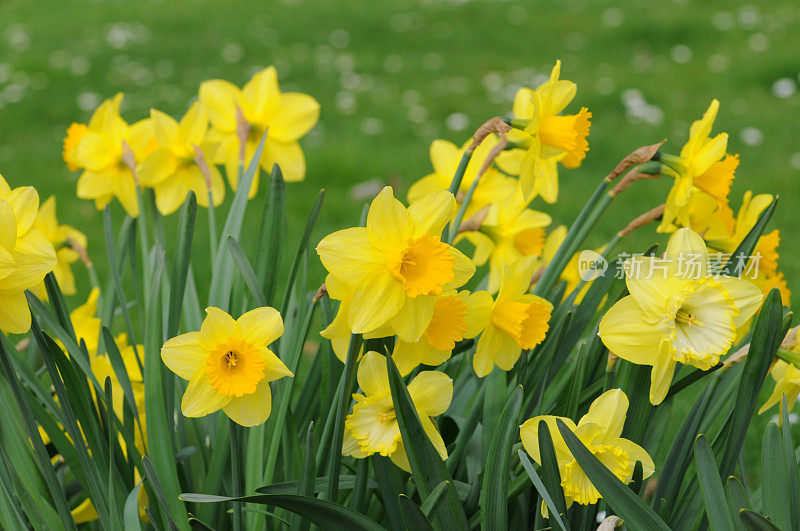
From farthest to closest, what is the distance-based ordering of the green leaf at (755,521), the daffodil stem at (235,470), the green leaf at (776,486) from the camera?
the daffodil stem at (235,470) → the green leaf at (776,486) → the green leaf at (755,521)

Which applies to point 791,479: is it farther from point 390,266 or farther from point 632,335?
point 390,266

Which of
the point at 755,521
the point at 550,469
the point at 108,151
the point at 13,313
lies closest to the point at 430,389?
the point at 550,469

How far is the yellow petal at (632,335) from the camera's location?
875mm

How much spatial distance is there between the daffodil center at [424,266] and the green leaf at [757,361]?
354mm

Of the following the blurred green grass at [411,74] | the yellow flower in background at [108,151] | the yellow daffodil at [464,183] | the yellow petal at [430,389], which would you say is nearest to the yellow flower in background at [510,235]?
the yellow daffodil at [464,183]

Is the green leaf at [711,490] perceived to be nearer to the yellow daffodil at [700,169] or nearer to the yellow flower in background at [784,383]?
the yellow flower in background at [784,383]

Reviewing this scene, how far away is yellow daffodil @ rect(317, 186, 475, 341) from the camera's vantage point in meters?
0.80

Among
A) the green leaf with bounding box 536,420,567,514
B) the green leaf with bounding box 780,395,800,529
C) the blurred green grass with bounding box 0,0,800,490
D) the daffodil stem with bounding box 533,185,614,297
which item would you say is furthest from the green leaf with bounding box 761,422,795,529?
the blurred green grass with bounding box 0,0,800,490

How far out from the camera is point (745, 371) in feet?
2.96

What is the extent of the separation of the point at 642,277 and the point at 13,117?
15.7 feet

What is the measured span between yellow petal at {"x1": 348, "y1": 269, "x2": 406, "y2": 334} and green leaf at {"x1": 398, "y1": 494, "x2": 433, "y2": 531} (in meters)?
0.19

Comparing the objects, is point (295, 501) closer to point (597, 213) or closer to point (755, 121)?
point (597, 213)

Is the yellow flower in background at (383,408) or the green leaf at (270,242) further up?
the green leaf at (270,242)

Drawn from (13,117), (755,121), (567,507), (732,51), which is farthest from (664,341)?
(732,51)
